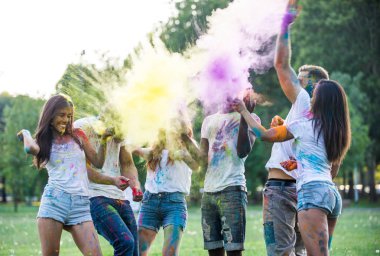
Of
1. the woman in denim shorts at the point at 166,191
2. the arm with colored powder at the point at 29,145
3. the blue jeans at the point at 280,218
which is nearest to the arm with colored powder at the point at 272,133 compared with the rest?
the blue jeans at the point at 280,218

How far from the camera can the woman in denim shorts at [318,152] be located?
585 centimetres

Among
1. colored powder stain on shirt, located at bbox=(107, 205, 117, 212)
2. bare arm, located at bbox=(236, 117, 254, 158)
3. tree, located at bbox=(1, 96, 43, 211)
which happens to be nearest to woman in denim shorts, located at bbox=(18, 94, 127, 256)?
colored powder stain on shirt, located at bbox=(107, 205, 117, 212)

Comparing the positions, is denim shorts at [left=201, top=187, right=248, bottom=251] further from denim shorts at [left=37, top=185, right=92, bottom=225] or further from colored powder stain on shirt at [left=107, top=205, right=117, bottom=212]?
denim shorts at [left=37, top=185, right=92, bottom=225]

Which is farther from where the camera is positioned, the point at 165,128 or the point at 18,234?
the point at 18,234

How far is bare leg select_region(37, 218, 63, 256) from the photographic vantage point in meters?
6.43

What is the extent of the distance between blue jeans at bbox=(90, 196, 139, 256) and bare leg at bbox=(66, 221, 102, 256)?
12.6 inches

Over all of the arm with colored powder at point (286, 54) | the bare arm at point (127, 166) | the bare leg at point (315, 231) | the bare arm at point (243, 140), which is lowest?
the bare leg at point (315, 231)

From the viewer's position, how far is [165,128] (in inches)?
296

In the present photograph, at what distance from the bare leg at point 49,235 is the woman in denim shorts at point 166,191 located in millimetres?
1138

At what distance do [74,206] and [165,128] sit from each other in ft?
4.72

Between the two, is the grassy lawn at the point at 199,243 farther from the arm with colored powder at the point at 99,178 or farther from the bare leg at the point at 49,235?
the bare leg at the point at 49,235

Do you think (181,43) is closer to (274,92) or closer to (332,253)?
(332,253)

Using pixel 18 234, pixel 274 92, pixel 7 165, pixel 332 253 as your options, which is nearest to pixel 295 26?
pixel 274 92

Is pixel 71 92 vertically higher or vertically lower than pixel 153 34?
lower
